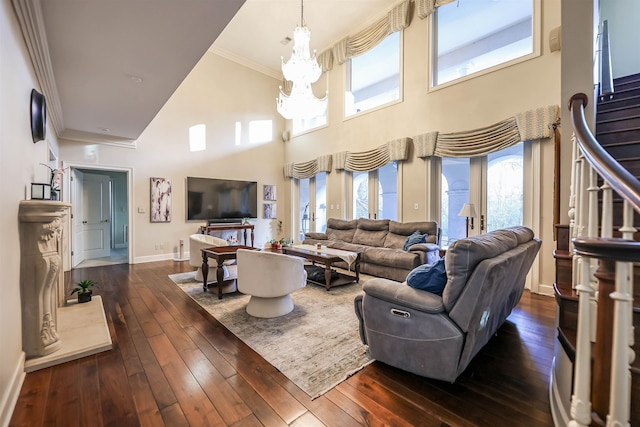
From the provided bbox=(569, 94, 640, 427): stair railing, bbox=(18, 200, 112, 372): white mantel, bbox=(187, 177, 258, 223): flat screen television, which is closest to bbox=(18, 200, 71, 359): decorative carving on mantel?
bbox=(18, 200, 112, 372): white mantel

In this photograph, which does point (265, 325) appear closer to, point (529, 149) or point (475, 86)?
point (529, 149)

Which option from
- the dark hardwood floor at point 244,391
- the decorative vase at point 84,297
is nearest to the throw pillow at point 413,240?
the dark hardwood floor at point 244,391

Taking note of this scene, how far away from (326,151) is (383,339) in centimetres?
574

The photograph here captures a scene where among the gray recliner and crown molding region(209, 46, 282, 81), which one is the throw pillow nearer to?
the gray recliner

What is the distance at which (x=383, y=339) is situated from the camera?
78.3 inches

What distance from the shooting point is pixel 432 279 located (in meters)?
1.91

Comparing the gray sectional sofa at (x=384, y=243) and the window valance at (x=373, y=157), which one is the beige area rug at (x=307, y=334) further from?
the window valance at (x=373, y=157)

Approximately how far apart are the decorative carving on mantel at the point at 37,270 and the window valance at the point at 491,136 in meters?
5.00

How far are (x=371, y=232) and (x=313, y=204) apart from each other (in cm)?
264

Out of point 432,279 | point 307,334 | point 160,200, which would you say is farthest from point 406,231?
point 160,200

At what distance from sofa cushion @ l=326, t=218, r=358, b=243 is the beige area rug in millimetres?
2112

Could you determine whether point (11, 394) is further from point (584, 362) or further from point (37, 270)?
point (584, 362)

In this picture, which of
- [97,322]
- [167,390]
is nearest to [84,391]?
[167,390]

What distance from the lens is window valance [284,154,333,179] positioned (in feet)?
22.9
